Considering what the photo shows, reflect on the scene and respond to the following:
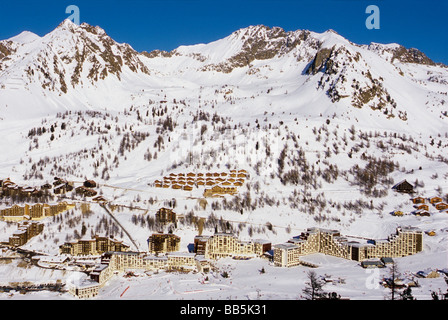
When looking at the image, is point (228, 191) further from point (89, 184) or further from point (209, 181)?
point (89, 184)

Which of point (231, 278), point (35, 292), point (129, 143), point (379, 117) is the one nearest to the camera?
point (35, 292)

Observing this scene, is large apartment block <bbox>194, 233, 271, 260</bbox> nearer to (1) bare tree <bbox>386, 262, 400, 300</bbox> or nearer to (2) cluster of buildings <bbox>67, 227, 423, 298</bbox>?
(2) cluster of buildings <bbox>67, 227, 423, 298</bbox>

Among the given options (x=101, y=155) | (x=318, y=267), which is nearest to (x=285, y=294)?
(x=318, y=267)

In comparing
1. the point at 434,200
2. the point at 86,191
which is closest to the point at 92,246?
the point at 86,191

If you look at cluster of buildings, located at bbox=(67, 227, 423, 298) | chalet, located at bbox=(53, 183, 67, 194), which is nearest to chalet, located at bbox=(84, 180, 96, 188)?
chalet, located at bbox=(53, 183, 67, 194)
